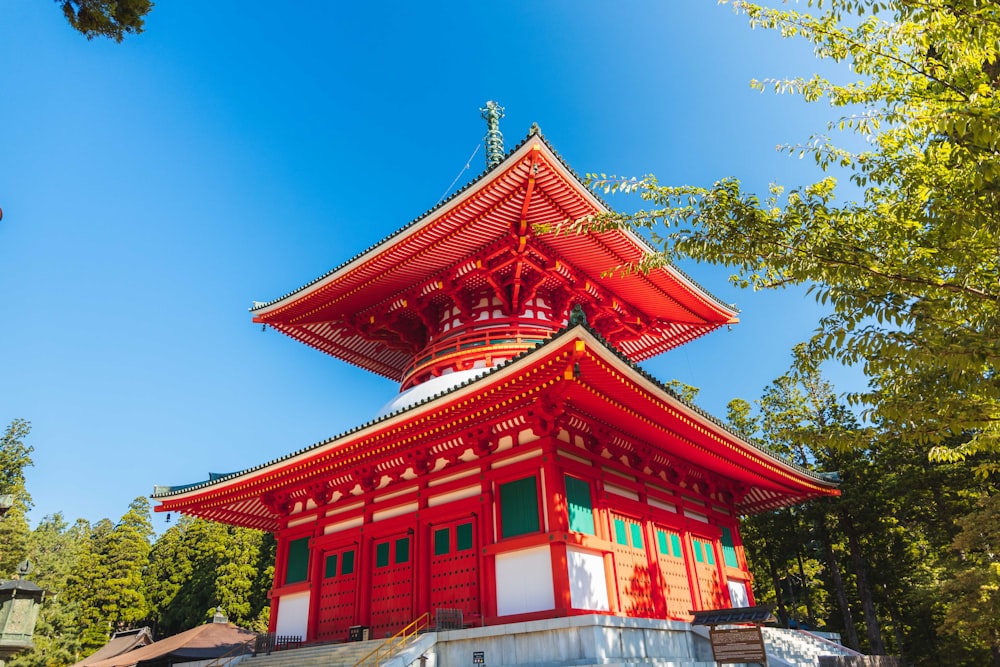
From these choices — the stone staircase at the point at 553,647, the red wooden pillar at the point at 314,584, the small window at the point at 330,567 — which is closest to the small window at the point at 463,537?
the stone staircase at the point at 553,647

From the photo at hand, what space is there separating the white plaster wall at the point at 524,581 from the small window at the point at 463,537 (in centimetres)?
97

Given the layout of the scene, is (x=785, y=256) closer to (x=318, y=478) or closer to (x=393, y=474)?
(x=393, y=474)

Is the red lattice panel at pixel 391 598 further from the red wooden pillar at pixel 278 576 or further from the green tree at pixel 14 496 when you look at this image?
the green tree at pixel 14 496

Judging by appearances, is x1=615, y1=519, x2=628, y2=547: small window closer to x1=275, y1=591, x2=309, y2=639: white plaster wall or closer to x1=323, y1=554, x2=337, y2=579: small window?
x1=323, y1=554, x2=337, y2=579: small window

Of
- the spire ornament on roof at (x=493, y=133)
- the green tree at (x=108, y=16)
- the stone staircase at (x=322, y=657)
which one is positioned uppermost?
the spire ornament on roof at (x=493, y=133)

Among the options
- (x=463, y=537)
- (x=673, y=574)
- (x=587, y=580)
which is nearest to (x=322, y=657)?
(x=463, y=537)

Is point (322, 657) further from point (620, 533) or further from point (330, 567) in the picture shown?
point (620, 533)

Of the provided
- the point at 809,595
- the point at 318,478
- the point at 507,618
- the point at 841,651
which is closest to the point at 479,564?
the point at 507,618

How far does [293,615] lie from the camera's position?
15977mm

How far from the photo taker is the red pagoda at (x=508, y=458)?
470 inches

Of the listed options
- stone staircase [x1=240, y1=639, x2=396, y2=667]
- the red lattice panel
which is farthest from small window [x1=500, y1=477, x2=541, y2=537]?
stone staircase [x1=240, y1=639, x2=396, y2=667]

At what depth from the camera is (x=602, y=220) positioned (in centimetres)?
871

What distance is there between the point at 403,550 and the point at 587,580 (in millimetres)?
4517

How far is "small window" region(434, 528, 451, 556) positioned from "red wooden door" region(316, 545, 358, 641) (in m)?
2.56
